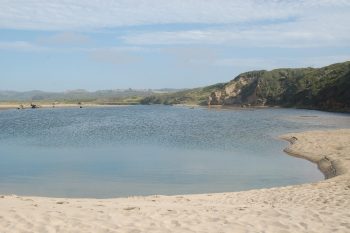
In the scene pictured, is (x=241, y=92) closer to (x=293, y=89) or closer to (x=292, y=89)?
(x=292, y=89)

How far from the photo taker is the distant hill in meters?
108

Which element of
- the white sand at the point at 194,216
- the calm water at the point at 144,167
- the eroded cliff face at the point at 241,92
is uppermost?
the eroded cliff face at the point at 241,92

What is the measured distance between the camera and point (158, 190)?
60.7ft

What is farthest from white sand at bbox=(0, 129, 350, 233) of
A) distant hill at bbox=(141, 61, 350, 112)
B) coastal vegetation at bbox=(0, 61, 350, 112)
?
coastal vegetation at bbox=(0, 61, 350, 112)

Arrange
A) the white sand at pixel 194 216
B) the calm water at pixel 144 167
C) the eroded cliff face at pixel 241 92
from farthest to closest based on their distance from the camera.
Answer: the eroded cliff face at pixel 241 92, the calm water at pixel 144 167, the white sand at pixel 194 216

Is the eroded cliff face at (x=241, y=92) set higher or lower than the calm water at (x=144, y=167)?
higher

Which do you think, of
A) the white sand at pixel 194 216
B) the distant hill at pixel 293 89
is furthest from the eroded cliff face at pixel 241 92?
the white sand at pixel 194 216

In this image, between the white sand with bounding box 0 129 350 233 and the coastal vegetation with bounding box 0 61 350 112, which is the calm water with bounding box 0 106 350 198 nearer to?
the white sand with bounding box 0 129 350 233

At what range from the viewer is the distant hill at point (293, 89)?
108312 mm

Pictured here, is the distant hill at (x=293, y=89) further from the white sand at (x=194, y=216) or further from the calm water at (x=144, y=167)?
the white sand at (x=194, y=216)

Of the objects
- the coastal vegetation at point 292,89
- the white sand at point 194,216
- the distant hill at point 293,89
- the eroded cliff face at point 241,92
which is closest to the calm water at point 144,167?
the white sand at point 194,216

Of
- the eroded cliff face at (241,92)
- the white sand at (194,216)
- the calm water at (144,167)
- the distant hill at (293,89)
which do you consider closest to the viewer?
the white sand at (194,216)

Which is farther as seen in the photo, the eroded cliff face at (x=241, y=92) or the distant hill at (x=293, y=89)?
the eroded cliff face at (x=241, y=92)

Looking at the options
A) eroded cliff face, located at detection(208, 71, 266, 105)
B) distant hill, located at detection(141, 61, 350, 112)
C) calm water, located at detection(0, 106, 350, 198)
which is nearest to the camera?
calm water, located at detection(0, 106, 350, 198)
